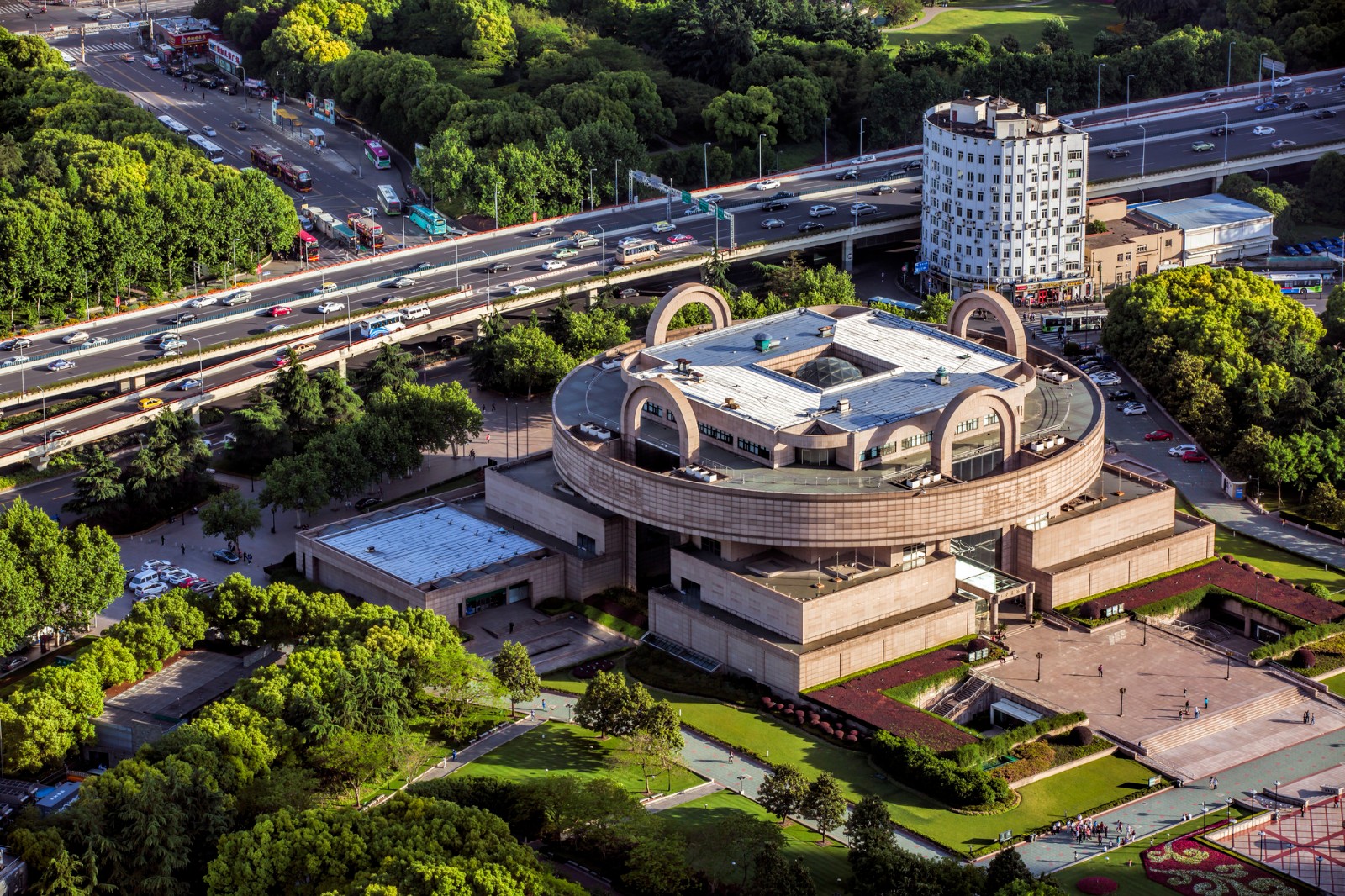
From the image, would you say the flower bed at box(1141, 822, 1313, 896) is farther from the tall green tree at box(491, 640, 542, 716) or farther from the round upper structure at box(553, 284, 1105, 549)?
the tall green tree at box(491, 640, 542, 716)

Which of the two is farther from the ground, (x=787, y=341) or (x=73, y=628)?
(x=787, y=341)

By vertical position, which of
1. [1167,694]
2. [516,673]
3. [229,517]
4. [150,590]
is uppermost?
[229,517]

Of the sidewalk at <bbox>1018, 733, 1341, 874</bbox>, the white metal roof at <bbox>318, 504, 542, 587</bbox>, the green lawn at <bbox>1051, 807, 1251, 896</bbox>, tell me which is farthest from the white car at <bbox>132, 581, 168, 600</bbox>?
the green lawn at <bbox>1051, 807, 1251, 896</bbox>

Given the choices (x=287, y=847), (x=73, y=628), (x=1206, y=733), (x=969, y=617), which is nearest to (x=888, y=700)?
(x=969, y=617)

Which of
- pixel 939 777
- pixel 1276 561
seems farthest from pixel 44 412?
pixel 1276 561

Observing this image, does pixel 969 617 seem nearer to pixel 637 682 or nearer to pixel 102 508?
pixel 637 682

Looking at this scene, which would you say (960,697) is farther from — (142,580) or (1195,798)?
(142,580)

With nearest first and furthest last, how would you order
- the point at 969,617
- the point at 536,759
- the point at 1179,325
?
the point at 536,759 → the point at 969,617 → the point at 1179,325
